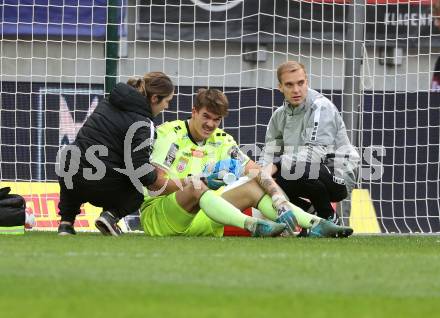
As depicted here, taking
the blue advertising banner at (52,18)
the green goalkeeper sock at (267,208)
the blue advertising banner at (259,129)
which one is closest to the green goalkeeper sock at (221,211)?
the green goalkeeper sock at (267,208)

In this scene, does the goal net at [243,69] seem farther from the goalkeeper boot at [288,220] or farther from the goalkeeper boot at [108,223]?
the goalkeeper boot at [288,220]

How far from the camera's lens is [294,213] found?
7594 mm

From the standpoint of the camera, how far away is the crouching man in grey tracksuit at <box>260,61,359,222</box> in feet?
26.9

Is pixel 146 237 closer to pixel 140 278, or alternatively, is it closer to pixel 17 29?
pixel 140 278

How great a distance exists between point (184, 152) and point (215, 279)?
3303 millimetres

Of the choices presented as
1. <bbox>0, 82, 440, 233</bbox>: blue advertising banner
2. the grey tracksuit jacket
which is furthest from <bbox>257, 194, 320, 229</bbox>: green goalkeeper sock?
<bbox>0, 82, 440, 233</bbox>: blue advertising banner

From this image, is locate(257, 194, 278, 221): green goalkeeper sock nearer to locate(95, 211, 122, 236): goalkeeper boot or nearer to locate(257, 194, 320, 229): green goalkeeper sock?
locate(257, 194, 320, 229): green goalkeeper sock

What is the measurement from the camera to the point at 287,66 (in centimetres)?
826

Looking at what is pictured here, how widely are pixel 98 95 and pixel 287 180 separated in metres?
3.37

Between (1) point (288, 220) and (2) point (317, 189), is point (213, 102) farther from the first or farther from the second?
(2) point (317, 189)

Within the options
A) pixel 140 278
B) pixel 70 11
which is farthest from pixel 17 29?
pixel 140 278

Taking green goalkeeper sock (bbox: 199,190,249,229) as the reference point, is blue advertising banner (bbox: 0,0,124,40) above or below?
above

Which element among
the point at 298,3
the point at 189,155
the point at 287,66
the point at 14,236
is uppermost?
the point at 298,3

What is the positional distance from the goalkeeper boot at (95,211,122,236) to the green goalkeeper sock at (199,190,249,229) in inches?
29.0
